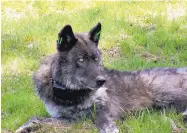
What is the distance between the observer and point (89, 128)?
16.9 ft

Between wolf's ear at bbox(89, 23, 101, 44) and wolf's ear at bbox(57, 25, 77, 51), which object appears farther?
wolf's ear at bbox(89, 23, 101, 44)

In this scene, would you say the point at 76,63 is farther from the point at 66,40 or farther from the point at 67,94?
the point at 67,94

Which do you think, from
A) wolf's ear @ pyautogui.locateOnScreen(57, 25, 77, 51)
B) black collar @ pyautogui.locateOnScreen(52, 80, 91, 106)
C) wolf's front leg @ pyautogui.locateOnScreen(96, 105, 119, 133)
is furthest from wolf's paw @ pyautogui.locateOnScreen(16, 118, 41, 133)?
wolf's ear @ pyautogui.locateOnScreen(57, 25, 77, 51)

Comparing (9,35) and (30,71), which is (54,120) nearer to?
(30,71)

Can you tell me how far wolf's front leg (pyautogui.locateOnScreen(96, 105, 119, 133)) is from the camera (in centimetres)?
512

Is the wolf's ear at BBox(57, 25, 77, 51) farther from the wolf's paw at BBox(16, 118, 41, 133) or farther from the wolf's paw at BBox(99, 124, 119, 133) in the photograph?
the wolf's paw at BBox(99, 124, 119, 133)

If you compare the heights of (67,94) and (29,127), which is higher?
(67,94)

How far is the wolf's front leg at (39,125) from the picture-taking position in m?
5.14

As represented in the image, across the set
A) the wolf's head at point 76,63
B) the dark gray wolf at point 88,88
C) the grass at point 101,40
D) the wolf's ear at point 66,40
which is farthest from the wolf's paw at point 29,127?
the wolf's ear at point 66,40

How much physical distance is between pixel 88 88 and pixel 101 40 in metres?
2.99

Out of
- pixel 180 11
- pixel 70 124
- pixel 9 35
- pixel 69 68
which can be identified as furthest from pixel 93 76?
pixel 180 11

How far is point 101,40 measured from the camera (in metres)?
8.22

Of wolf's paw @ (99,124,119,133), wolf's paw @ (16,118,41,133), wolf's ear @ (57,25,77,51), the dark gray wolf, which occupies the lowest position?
wolf's paw @ (16,118,41,133)

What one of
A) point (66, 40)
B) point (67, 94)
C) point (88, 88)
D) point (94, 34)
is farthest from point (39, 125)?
point (94, 34)
